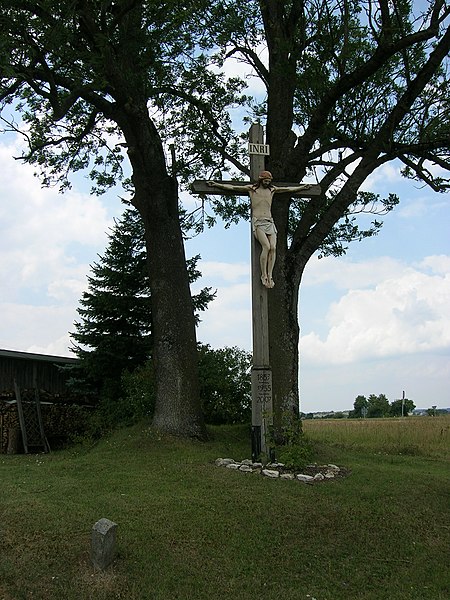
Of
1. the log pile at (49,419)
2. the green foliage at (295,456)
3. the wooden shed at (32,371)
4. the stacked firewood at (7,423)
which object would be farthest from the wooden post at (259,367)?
the wooden shed at (32,371)

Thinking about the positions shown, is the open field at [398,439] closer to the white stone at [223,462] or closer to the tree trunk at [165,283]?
the tree trunk at [165,283]

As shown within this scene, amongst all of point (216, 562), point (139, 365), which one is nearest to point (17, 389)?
point (139, 365)

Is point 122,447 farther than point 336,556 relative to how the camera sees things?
Yes

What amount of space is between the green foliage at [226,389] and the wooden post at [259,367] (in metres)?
3.74

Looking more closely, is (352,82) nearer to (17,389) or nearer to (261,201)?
(261,201)

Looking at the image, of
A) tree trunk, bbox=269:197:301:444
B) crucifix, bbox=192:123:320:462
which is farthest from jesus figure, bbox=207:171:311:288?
tree trunk, bbox=269:197:301:444

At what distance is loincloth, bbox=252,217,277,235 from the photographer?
10.3 m

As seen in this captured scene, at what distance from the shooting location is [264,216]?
10500mm

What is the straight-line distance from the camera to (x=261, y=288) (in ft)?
34.1

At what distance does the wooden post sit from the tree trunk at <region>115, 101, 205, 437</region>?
1.82m

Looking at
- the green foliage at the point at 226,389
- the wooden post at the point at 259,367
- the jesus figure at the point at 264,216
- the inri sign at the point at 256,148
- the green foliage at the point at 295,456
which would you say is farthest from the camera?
the green foliage at the point at 226,389

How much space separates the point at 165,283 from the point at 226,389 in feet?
10.5

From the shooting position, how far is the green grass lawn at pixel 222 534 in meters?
6.07

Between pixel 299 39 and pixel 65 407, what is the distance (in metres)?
9.69
